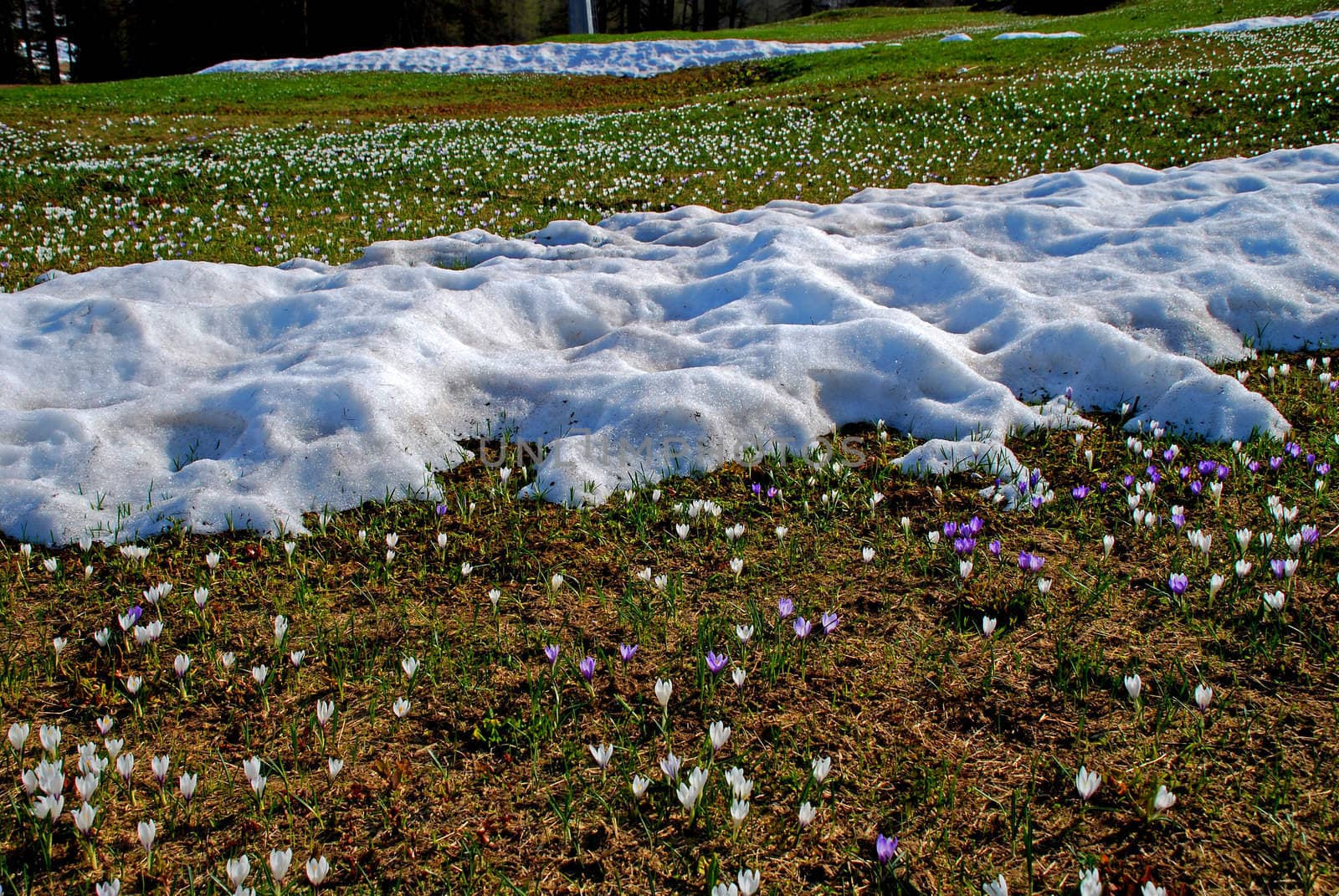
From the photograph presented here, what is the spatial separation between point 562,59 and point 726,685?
46486mm

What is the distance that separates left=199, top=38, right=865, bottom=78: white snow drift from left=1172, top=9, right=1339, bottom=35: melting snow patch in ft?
52.4

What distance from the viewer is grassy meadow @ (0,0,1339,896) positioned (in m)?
2.62

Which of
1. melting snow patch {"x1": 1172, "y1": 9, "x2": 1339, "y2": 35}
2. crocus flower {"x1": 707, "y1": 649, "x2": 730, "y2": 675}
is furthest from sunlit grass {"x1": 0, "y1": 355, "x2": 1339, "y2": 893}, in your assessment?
melting snow patch {"x1": 1172, "y1": 9, "x2": 1339, "y2": 35}

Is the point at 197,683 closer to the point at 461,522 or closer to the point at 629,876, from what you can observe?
the point at 461,522

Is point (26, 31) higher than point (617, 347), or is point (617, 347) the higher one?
point (26, 31)

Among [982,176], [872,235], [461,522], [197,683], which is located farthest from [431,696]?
[982,176]

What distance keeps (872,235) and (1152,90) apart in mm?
14172

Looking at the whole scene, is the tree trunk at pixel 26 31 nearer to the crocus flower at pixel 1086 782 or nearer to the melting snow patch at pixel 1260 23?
the melting snow patch at pixel 1260 23

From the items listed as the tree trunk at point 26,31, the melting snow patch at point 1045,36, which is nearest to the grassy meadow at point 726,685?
the melting snow patch at point 1045,36

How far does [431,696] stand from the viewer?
3.35 m

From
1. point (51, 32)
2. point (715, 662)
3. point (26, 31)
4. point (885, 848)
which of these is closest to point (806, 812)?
point (885, 848)

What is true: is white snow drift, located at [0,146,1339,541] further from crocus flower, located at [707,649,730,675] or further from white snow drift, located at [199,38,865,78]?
white snow drift, located at [199,38,865,78]

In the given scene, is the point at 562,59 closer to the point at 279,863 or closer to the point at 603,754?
the point at 603,754

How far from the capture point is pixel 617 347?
22.2 ft
